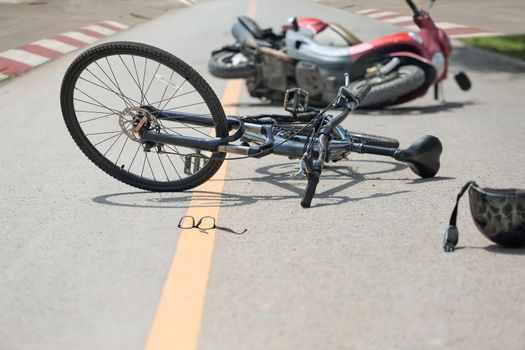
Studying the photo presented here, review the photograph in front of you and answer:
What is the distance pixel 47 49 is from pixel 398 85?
30.2 feet

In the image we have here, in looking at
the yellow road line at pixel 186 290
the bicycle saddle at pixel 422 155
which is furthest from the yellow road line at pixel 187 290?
the bicycle saddle at pixel 422 155

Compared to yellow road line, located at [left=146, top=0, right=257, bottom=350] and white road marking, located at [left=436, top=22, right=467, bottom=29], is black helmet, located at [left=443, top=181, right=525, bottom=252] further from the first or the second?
white road marking, located at [left=436, top=22, right=467, bottom=29]

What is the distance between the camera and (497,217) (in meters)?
4.91

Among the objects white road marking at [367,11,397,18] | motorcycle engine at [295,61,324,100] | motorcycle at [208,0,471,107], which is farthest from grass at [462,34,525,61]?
white road marking at [367,11,397,18]

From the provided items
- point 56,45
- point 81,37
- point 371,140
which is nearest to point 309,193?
point 371,140

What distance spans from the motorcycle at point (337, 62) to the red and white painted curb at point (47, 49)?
4819mm

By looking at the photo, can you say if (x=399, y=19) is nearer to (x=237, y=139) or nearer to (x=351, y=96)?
(x=351, y=96)

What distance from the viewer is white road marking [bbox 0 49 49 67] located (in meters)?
15.9

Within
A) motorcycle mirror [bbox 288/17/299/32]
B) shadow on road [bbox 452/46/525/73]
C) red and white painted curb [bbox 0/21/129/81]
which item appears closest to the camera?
motorcycle mirror [bbox 288/17/299/32]

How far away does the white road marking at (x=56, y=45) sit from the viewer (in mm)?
18016

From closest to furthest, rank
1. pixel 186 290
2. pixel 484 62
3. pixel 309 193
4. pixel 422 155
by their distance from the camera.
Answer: pixel 186 290
pixel 309 193
pixel 422 155
pixel 484 62

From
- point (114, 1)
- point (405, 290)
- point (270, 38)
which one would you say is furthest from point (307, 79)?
point (114, 1)

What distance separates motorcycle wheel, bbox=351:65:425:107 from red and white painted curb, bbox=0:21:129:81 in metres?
5.99

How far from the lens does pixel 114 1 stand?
107 ft
